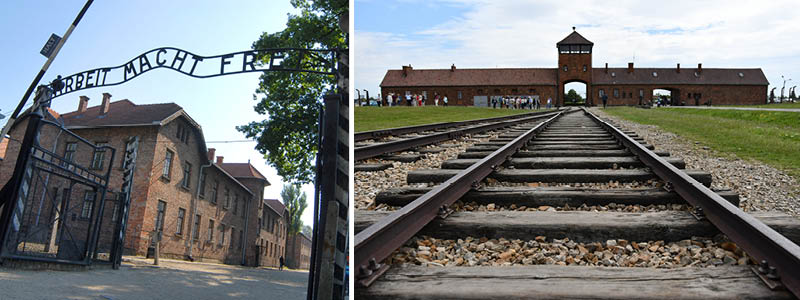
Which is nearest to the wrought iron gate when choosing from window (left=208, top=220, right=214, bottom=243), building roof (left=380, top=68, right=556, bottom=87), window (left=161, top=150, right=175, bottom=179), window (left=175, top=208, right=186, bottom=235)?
window (left=161, top=150, right=175, bottom=179)

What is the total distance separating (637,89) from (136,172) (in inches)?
2837

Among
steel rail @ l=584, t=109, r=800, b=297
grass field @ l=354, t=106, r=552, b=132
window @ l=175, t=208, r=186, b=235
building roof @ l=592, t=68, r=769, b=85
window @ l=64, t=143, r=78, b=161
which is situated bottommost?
window @ l=175, t=208, r=186, b=235

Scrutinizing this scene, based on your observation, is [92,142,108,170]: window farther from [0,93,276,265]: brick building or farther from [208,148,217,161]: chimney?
[208,148,217,161]: chimney

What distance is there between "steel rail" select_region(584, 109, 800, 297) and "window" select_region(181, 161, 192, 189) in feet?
14.8

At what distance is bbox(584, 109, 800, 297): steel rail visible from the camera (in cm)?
161

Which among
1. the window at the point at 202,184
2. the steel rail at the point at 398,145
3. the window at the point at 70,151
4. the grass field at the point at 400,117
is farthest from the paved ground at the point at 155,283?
the grass field at the point at 400,117

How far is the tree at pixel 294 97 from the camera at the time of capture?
17.7 ft

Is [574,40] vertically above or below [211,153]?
above

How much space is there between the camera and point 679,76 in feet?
229

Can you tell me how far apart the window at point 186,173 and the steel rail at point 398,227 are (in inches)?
129

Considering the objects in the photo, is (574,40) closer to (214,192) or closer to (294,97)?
(294,97)

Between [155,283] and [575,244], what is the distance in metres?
3.84

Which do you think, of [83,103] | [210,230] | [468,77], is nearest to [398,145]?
[210,230]

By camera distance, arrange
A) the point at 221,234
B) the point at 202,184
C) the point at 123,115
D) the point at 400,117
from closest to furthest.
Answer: the point at 123,115 → the point at 221,234 → the point at 202,184 → the point at 400,117
